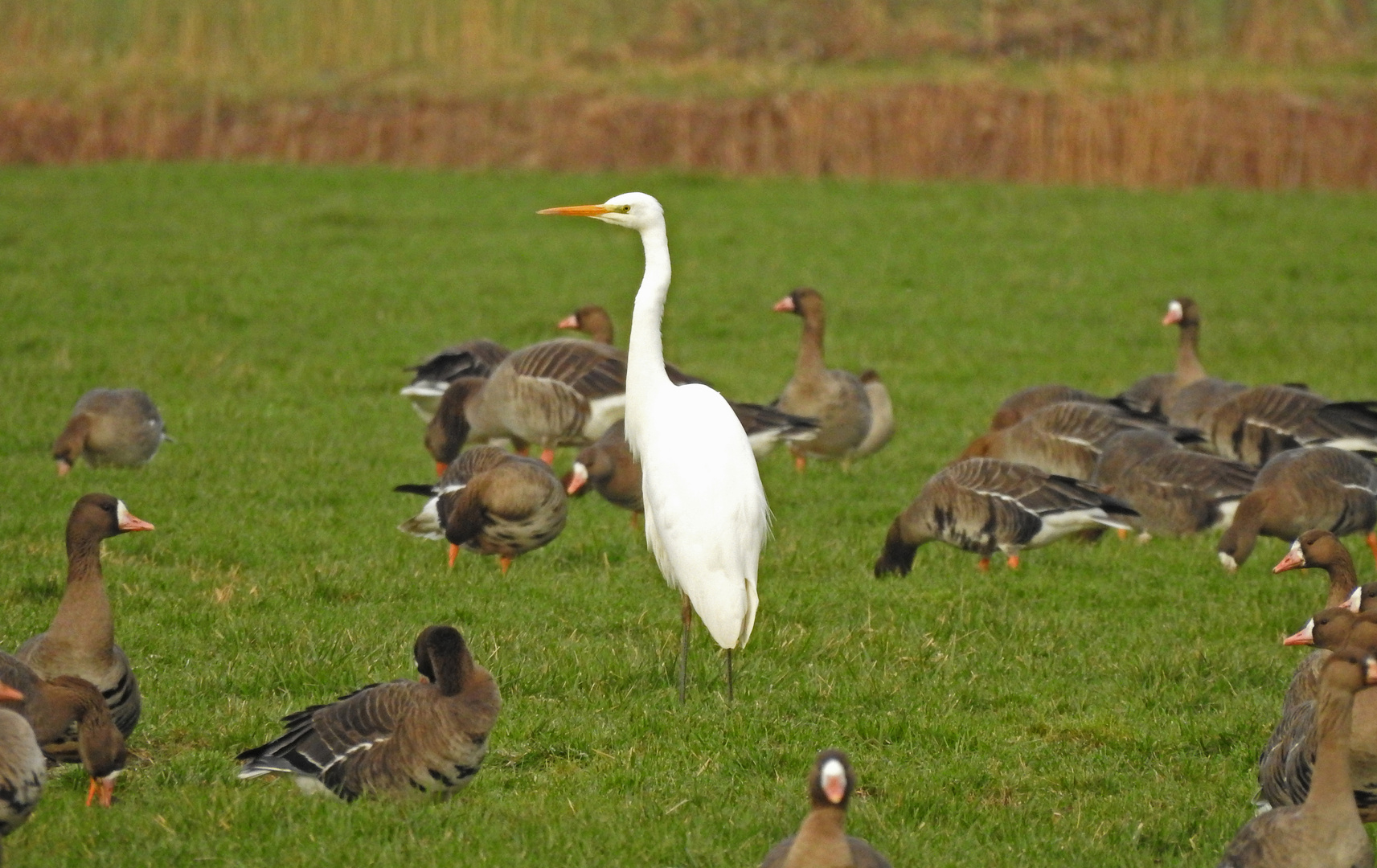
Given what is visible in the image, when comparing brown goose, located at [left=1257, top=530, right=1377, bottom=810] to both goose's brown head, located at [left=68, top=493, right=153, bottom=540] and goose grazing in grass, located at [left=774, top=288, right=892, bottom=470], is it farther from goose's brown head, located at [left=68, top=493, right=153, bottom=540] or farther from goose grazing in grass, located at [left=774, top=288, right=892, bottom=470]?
goose grazing in grass, located at [left=774, top=288, right=892, bottom=470]

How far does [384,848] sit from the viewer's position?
5609mm

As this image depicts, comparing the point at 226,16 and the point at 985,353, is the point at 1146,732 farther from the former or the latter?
the point at 226,16

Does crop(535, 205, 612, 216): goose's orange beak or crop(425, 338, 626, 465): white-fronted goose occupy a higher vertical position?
crop(535, 205, 612, 216): goose's orange beak

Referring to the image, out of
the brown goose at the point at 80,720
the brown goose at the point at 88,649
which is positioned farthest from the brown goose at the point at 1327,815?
the brown goose at the point at 88,649

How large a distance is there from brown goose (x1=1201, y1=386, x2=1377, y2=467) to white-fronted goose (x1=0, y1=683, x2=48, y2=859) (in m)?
8.93

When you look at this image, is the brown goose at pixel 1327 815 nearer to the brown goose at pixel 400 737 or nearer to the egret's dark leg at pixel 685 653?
the brown goose at pixel 400 737

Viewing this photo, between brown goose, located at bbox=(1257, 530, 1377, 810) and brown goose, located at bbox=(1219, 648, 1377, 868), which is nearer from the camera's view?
brown goose, located at bbox=(1219, 648, 1377, 868)

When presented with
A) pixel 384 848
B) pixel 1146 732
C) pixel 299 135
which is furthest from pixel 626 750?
pixel 299 135

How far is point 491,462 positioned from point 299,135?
2061 cm

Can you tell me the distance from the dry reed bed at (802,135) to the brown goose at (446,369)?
14402mm

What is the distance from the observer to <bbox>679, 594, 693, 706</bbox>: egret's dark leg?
7715 mm

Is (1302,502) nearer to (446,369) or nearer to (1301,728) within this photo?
(1301,728)

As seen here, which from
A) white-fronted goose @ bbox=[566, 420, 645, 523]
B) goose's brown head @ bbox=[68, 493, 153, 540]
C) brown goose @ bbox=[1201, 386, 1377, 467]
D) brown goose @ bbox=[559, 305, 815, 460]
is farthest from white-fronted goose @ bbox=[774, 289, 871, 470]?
goose's brown head @ bbox=[68, 493, 153, 540]

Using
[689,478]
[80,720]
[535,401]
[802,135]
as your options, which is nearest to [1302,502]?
[689,478]
